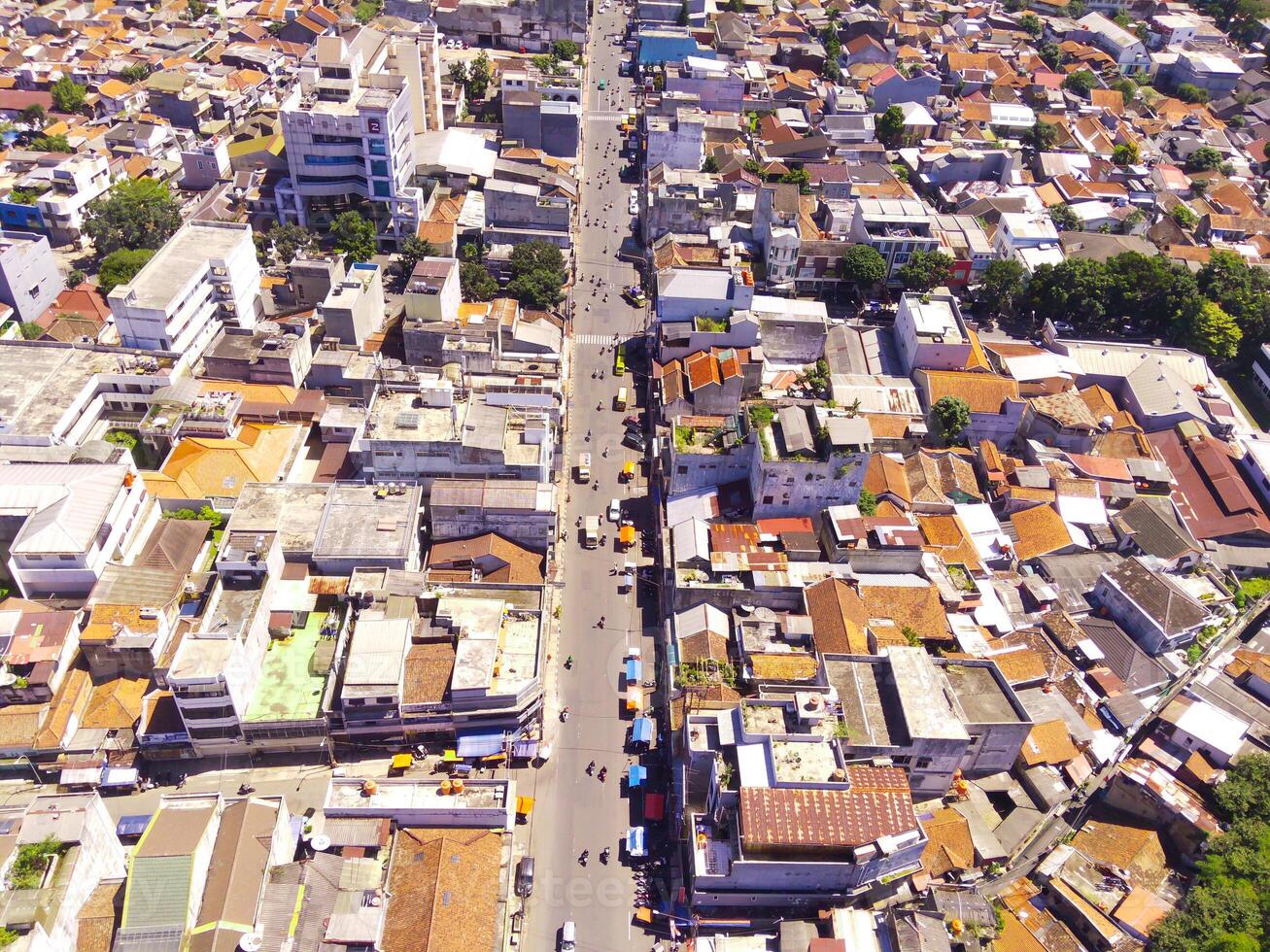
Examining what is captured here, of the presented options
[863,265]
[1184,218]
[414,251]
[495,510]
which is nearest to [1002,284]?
[863,265]

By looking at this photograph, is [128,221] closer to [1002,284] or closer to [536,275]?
[536,275]

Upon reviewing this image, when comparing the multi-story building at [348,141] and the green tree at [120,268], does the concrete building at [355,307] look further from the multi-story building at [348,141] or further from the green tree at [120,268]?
the green tree at [120,268]

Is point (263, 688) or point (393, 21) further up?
point (393, 21)

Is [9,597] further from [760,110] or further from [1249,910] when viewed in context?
[760,110]

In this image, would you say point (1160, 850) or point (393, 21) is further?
point (393, 21)

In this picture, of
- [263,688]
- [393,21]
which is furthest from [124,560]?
[393,21]
